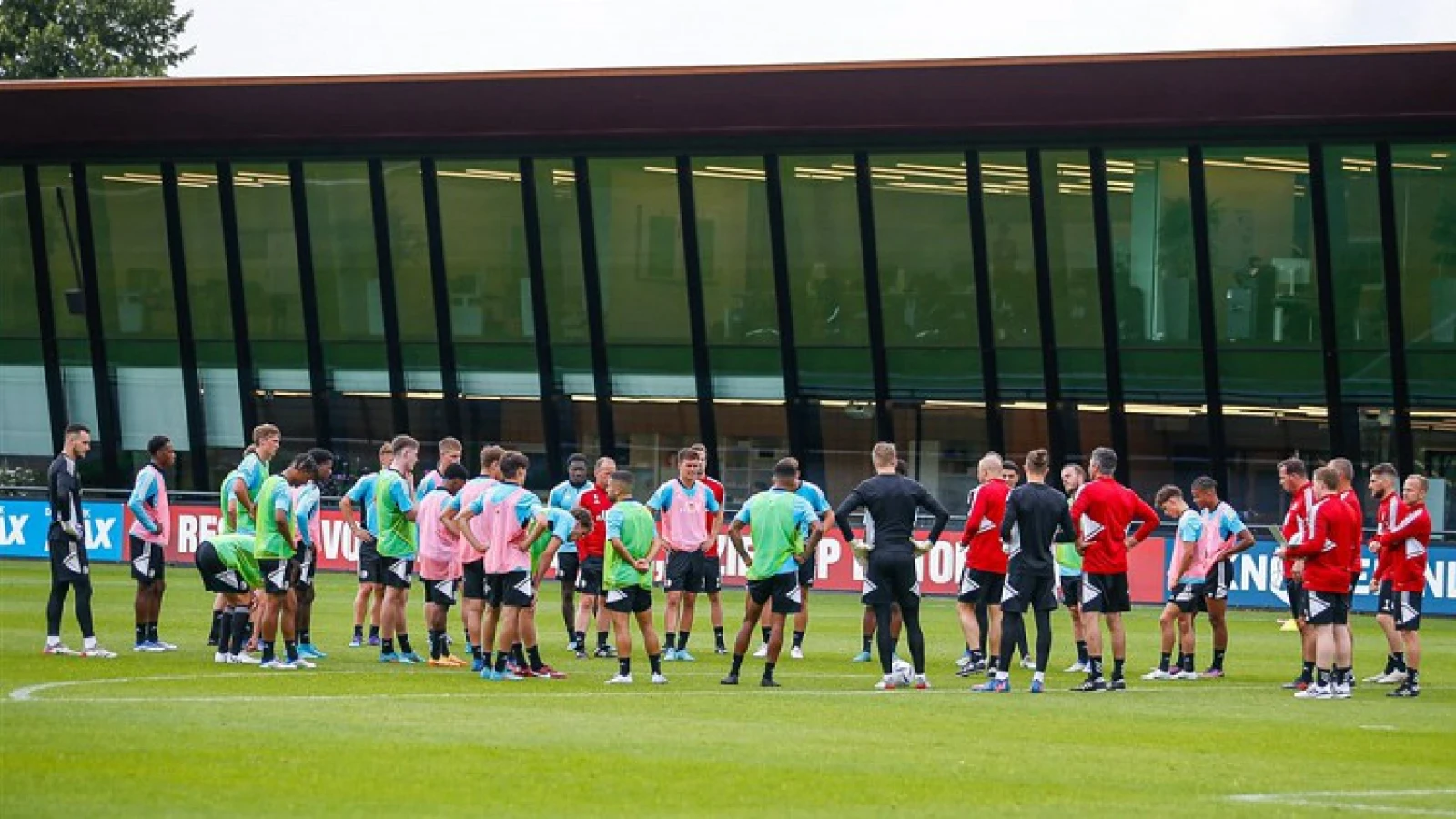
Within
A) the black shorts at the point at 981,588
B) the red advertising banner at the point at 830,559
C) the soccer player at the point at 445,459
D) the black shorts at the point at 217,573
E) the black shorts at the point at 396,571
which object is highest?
the soccer player at the point at 445,459

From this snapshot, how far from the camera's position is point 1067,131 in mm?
33219

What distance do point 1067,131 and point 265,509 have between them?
17.3 meters

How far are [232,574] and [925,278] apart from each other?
1766 cm

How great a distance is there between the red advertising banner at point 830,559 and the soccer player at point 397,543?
306 inches

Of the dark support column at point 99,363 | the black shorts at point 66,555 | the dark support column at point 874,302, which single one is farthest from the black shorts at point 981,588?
the dark support column at point 99,363

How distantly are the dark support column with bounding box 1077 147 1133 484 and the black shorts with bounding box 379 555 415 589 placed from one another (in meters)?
16.1

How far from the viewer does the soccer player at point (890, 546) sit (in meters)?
18.5

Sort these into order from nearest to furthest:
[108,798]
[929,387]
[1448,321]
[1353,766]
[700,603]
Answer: [108,798] < [1353,766] < [700,603] < [1448,321] < [929,387]

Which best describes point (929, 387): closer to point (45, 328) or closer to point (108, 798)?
point (45, 328)

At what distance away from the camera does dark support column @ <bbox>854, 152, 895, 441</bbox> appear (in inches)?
1394

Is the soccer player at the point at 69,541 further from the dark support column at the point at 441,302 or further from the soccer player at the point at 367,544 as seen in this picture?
the dark support column at the point at 441,302

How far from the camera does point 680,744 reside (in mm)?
14266

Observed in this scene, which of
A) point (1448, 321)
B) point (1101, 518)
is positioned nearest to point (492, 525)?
point (1101, 518)

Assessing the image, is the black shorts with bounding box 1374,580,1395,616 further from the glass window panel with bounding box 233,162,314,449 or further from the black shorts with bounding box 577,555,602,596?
the glass window panel with bounding box 233,162,314,449
